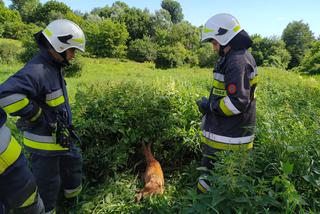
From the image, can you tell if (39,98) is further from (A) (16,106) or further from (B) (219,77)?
(B) (219,77)

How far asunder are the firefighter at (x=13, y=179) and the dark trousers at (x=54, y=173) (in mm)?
618

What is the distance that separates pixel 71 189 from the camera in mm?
3404

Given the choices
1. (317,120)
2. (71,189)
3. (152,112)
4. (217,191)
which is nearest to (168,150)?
(152,112)

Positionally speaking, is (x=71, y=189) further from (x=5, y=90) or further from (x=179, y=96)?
(x=179, y=96)

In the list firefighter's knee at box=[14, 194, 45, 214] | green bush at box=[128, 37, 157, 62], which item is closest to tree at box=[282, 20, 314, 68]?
green bush at box=[128, 37, 157, 62]

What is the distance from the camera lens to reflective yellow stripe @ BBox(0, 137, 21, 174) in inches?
83.0

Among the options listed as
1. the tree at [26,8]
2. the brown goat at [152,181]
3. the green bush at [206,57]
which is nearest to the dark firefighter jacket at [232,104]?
the brown goat at [152,181]

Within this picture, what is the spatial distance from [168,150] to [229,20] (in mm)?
2414

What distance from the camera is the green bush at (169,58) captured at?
4166 cm

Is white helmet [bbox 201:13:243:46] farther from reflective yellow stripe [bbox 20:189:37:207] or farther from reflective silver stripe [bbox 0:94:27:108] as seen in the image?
reflective yellow stripe [bbox 20:189:37:207]

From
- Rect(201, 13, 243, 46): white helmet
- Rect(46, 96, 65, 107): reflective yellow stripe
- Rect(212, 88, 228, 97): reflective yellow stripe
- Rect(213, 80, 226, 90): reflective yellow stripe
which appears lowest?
Rect(46, 96, 65, 107): reflective yellow stripe

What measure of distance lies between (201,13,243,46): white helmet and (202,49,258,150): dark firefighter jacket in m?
0.17

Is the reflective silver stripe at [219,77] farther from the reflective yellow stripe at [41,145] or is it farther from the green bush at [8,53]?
the green bush at [8,53]

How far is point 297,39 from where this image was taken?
60844mm
